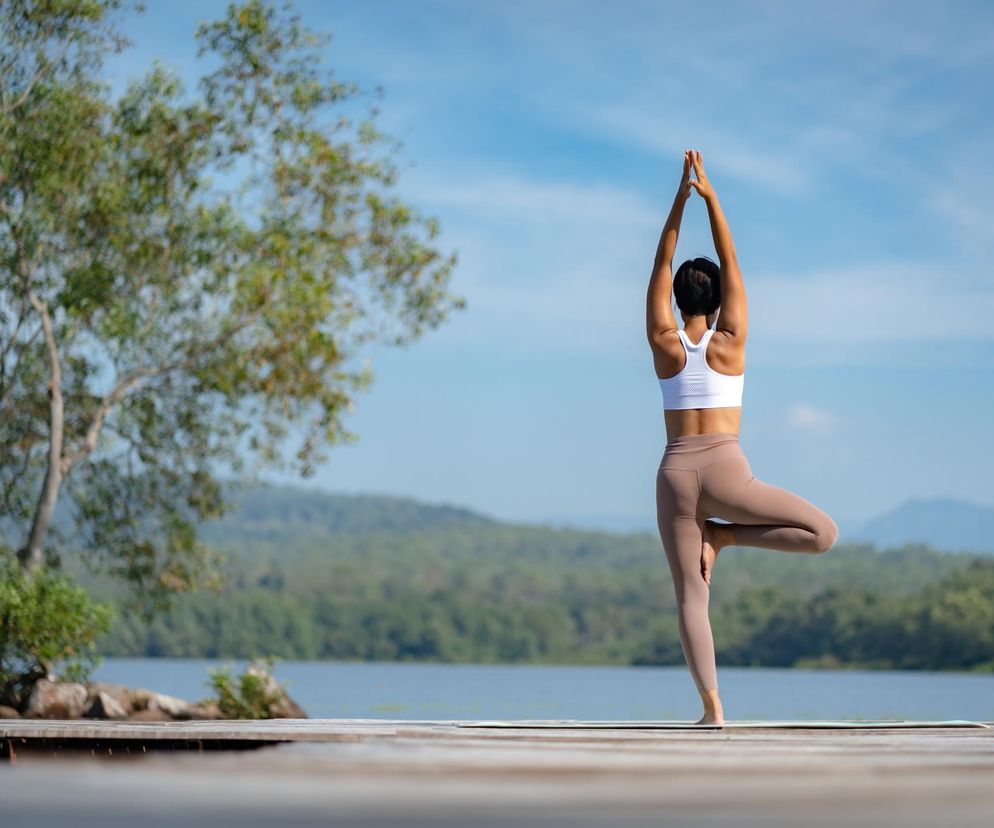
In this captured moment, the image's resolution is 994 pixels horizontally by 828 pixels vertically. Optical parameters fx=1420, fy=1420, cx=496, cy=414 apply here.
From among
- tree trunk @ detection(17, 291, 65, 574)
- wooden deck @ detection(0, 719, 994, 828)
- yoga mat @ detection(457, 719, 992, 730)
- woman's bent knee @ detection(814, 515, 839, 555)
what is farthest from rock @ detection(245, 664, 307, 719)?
wooden deck @ detection(0, 719, 994, 828)

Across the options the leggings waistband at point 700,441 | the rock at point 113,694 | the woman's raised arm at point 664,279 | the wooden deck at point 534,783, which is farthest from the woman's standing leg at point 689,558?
the rock at point 113,694

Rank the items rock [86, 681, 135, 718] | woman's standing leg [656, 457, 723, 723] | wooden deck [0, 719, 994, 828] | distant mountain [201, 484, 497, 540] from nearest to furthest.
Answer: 1. wooden deck [0, 719, 994, 828]
2. woman's standing leg [656, 457, 723, 723]
3. rock [86, 681, 135, 718]
4. distant mountain [201, 484, 497, 540]

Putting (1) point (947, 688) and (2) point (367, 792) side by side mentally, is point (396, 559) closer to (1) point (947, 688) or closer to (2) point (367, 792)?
(1) point (947, 688)

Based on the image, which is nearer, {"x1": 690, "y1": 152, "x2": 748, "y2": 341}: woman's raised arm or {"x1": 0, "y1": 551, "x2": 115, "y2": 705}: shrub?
{"x1": 690, "y1": 152, "x2": 748, "y2": 341}: woman's raised arm

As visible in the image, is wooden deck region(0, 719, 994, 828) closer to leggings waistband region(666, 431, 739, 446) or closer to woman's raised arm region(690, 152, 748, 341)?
leggings waistband region(666, 431, 739, 446)

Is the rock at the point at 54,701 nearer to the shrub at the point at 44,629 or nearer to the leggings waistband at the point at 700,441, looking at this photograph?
the shrub at the point at 44,629

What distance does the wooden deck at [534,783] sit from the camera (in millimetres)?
3408

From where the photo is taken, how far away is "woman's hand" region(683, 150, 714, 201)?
258 inches

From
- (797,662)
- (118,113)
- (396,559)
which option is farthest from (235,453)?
(396,559)

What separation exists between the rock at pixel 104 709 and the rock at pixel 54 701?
0.11 m

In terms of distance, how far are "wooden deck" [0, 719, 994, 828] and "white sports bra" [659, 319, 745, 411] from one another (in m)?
1.66

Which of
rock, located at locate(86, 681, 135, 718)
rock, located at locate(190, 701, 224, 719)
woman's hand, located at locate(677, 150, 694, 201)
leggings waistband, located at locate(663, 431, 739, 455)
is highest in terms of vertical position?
woman's hand, located at locate(677, 150, 694, 201)

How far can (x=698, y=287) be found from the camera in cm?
645

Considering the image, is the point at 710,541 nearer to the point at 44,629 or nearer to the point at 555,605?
the point at 44,629
